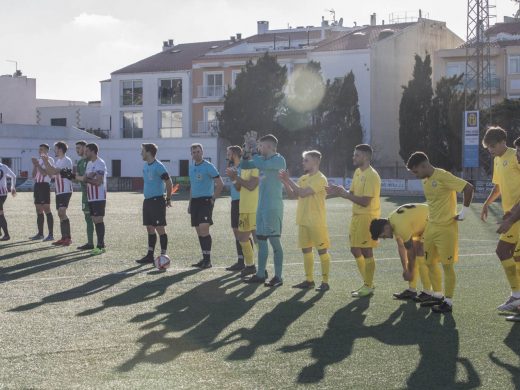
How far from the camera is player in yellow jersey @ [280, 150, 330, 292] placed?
1162 centimetres

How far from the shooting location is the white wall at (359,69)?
66.8 metres

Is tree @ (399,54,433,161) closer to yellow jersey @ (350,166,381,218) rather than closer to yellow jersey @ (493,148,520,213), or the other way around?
yellow jersey @ (350,166,381,218)

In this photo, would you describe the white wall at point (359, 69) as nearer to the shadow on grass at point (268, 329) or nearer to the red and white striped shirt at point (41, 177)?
the red and white striped shirt at point (41, 177)

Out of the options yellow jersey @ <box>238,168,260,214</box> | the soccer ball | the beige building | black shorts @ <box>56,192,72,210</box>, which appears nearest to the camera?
yellow jersey @ <box>238,168,260,214</box>

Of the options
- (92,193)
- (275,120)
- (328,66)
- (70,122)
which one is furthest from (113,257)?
(70,122)

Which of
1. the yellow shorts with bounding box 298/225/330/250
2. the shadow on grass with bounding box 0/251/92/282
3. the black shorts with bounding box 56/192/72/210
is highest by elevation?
the black shorts with bounding box 56/192/72/210

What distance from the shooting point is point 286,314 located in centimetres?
974

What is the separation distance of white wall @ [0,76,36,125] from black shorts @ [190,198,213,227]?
7621 centimetres

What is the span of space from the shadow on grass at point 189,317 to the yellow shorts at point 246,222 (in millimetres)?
876

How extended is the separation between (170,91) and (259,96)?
1364 centimetres

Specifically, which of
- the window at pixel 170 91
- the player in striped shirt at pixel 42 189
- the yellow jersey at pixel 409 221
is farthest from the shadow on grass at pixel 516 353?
the window at pixel 170 91

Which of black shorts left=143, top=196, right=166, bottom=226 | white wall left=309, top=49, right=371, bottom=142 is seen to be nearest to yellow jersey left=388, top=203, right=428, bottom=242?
black shorts left=143, top=196, right=166, bottom=226

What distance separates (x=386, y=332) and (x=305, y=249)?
3.26 m

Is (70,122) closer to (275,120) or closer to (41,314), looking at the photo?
(275,120)
